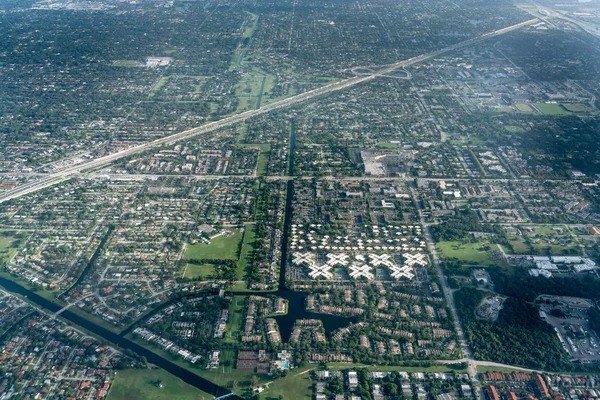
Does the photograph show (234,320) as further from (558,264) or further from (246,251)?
(558,264)

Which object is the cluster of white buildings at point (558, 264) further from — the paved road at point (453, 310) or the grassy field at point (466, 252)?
the paved road at point (453, 310)

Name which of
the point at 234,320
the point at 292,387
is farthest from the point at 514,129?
the point at 292,387

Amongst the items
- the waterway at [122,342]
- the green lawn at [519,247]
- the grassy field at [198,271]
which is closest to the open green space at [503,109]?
the green lawn at [519,247]

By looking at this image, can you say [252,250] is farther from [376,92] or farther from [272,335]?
[376,92]

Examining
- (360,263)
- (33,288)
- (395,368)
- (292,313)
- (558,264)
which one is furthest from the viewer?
(360,263)

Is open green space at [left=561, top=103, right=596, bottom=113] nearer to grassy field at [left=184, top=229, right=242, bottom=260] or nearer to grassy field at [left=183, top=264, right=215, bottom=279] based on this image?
grassy field at [left=184, top=229, right=242, bottom=260]
